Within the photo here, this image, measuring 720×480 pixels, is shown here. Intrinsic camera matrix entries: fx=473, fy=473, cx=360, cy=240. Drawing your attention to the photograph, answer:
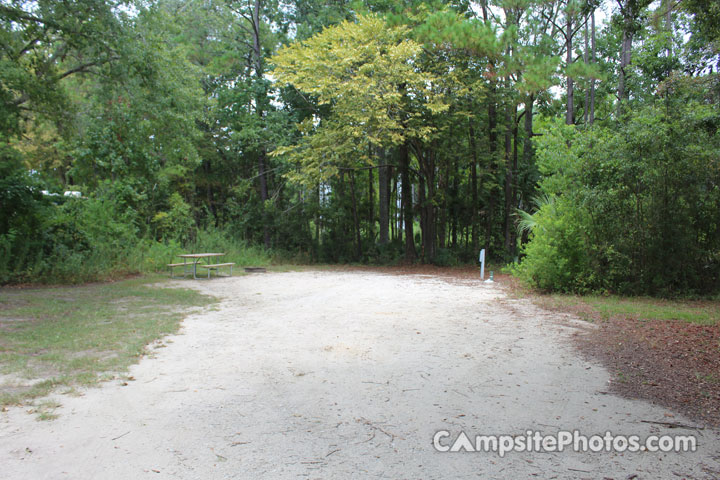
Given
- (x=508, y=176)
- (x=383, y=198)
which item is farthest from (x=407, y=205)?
(x=508, y=176)

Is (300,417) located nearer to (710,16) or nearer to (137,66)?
(710,16)

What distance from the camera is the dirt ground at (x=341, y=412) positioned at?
8.77 ft

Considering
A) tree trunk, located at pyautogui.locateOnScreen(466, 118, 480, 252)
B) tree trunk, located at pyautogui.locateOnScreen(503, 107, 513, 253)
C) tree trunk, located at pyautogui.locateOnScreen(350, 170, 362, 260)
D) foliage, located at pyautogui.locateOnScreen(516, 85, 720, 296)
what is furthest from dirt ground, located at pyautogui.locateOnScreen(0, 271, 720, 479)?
tree trunk, located at pyautogui.locateOnScreen(350, 170, 362, 260)

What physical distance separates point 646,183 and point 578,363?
579 cm

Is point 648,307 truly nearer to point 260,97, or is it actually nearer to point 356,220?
point 356,220

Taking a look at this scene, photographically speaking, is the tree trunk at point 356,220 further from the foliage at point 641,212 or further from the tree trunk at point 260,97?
the foliage at point 641,212

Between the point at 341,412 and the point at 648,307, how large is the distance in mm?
6616

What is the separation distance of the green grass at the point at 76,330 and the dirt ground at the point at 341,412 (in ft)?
1.08

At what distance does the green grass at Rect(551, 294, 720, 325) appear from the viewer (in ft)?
22.9

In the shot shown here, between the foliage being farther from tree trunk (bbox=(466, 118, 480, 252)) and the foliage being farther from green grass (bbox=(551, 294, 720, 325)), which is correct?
tree trunk (bbox=(466, 118, 480, 252))

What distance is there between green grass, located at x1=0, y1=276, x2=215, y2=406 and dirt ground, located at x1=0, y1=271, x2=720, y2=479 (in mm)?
328

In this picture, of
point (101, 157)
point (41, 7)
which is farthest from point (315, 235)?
point (41, 7)

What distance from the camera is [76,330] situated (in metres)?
5.90

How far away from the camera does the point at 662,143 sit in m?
8.71
